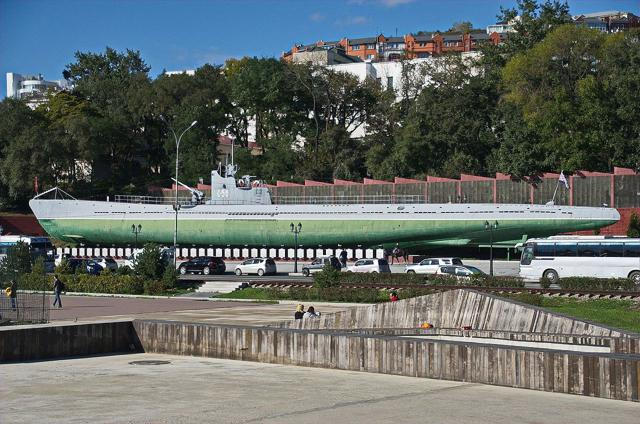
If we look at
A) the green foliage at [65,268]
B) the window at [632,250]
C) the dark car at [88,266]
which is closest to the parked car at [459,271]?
the window at [632,250]

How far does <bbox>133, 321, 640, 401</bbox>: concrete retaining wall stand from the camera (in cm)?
1783

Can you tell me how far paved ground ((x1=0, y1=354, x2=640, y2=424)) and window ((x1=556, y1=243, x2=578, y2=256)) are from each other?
111ft

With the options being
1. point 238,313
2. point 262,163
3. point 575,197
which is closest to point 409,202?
point 575,197

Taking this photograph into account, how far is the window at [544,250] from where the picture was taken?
5359 cm

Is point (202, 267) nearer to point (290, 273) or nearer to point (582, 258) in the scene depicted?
point (290, 273)

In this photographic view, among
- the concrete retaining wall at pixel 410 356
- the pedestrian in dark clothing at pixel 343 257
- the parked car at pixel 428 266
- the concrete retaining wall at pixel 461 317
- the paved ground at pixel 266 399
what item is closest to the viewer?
the paved ground at pixel 266 399

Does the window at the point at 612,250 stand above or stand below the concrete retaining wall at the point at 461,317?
above

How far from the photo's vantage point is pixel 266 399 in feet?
58.7

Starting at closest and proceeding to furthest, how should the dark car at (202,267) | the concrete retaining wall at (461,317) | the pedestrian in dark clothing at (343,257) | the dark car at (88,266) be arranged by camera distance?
the concrete retaining wall at (461,317) < the dark car at (88,266) < the dark car at (202,267) < the pedestrian in dark clothing at (343,257)

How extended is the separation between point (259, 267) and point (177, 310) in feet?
77.8

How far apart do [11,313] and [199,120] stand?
280 feet

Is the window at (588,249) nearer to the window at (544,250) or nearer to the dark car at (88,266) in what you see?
the window at (544,250)

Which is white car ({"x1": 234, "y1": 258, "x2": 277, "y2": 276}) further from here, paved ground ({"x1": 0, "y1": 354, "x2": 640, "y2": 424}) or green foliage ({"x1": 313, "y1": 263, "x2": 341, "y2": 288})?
paved ground ({"x1": 0, "y1": 354, "x2": 640, "y2": 424})

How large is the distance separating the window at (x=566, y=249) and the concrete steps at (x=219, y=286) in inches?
735
